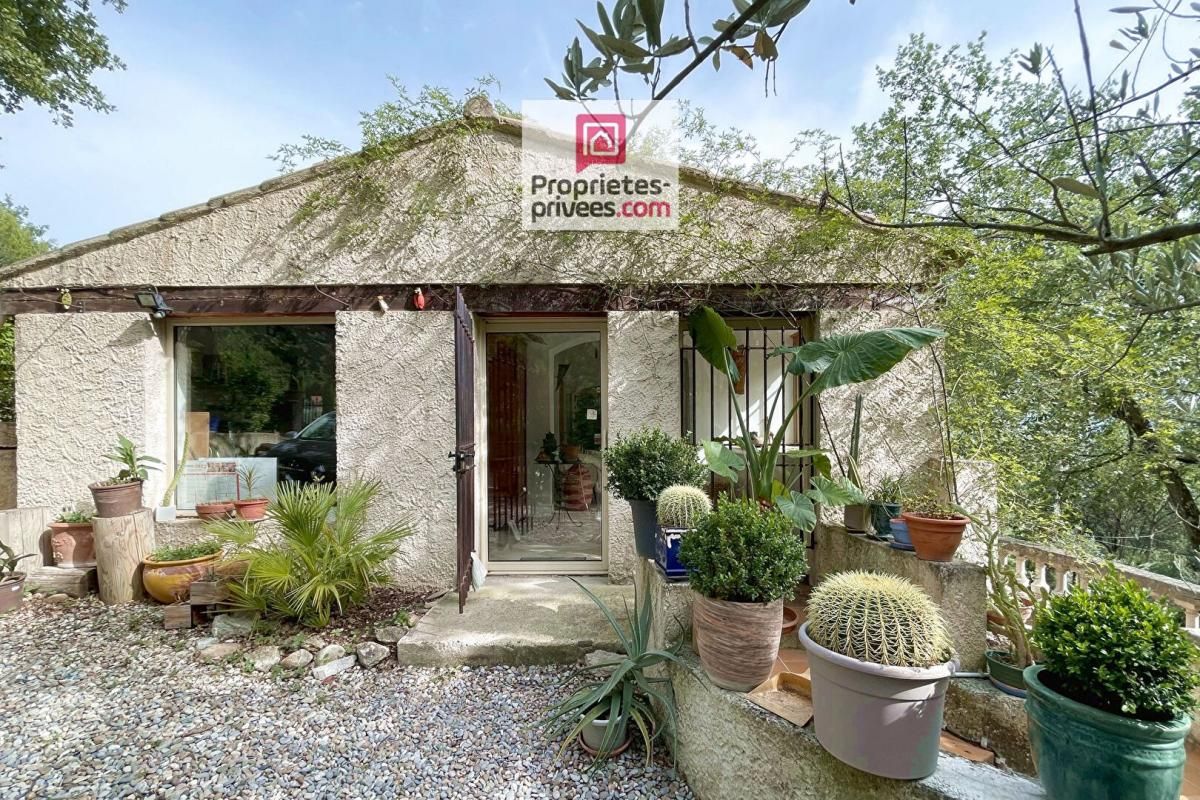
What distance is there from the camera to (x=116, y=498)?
407 cm

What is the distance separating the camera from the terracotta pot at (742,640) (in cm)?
210

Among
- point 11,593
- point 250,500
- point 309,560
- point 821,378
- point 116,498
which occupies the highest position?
point 821,378

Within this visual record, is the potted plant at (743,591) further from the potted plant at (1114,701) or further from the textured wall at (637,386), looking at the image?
the textured wall at (637,386)

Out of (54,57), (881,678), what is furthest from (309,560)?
(54,57)

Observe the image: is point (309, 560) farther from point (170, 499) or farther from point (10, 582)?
point (10, 582)

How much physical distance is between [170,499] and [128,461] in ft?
1.76

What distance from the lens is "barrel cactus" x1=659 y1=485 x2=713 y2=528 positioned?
2.74 m

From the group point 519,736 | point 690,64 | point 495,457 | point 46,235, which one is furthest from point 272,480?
point 46,235

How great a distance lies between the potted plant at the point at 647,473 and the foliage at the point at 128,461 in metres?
4.60

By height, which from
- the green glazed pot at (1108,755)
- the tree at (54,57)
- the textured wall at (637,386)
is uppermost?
the tree at (54,57)

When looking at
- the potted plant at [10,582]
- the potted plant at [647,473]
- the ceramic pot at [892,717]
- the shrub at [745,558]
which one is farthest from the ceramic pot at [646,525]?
the potted plant at [10,582]

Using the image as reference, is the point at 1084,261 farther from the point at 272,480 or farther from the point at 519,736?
the point at 272,480

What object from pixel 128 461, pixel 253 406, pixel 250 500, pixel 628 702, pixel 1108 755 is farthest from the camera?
pixel 253 406

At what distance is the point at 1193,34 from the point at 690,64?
1.63 m
